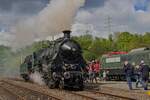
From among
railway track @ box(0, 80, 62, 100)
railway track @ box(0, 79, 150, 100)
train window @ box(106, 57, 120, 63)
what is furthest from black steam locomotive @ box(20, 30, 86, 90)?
train window @ box(106, 57, 120, 63)

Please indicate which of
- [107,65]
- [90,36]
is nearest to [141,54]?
[107,65]

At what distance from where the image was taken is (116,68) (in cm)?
3706

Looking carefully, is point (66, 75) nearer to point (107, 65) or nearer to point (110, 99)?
point (110, 99)

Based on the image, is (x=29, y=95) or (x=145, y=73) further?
(x=145, y=73)

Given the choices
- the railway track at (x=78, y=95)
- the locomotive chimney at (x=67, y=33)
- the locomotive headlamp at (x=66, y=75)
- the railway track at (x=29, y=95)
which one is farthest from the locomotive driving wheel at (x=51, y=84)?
the locomotive chimney at (x=67, y=33)

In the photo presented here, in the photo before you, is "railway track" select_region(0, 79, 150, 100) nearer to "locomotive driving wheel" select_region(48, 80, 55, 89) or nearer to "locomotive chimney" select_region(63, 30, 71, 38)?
"locomotive driving wheel" select_region(48, 80, 55, 89)

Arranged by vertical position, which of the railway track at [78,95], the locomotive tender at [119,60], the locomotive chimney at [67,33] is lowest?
the railway track at [78,95]

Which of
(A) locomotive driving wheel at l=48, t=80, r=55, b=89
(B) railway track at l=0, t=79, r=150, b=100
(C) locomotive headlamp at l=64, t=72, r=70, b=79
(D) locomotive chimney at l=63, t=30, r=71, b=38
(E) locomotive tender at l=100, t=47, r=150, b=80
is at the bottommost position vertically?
(B) railway track at l=0, t=79, r=150, b=100

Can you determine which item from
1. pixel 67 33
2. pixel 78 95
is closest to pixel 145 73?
pixel 78 95

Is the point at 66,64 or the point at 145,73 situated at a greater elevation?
the point at 66,64

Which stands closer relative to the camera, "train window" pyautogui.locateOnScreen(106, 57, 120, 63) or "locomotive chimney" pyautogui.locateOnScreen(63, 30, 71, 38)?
"locomotive chimney" pyautogui.locateOnScreen(63, 30, 71, 38)

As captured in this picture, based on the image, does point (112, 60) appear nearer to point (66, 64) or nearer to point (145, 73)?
point (66, 64)

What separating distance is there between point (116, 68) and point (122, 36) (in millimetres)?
64360

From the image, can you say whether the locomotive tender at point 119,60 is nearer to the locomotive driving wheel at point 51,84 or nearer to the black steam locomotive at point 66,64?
the black steam locomotive at point 66,64
